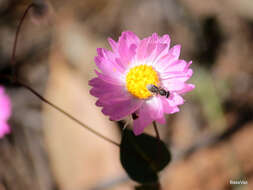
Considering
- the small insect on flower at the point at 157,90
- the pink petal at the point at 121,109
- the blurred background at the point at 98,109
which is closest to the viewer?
the pink petal at the point at 121,109

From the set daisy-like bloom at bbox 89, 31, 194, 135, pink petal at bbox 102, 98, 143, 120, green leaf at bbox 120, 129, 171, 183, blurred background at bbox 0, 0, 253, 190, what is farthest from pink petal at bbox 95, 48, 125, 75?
blurred background at bbox 0, 0, 253, 190

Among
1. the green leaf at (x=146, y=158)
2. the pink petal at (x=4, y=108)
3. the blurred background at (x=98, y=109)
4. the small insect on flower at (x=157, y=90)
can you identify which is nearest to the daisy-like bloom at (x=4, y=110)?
the pink petal at (x=4, y=108)

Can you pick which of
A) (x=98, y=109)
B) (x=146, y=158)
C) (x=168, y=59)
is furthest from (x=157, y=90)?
(x=98, y=109)

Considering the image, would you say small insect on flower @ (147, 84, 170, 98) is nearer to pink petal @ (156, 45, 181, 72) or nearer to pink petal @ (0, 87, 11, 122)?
pink petal @ (156, 45, 181, 72)

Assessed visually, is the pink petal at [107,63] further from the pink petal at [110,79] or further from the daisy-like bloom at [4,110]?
the daisy-like bloom at [4,110]

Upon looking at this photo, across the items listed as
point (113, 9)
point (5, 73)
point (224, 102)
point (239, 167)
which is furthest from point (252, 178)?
point (5, 73)
